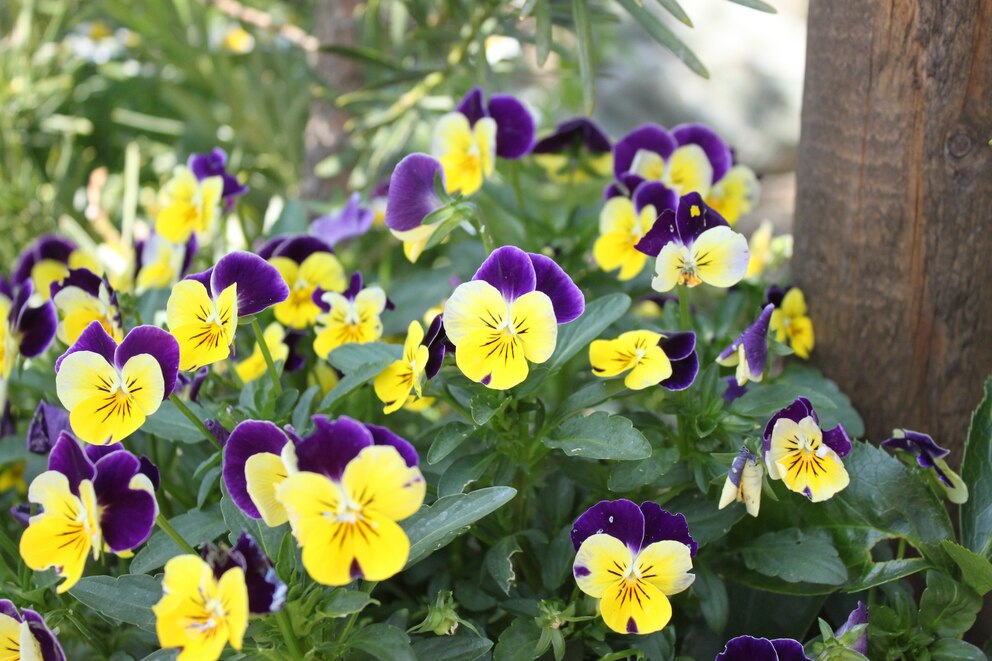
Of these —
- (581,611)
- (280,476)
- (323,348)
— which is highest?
(280,476)

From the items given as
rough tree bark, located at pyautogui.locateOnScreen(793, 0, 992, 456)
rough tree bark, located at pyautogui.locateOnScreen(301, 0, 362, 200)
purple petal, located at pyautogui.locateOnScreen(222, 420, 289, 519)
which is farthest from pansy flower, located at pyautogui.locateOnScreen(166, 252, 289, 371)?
rough tree bark, located at pyautogui.locateOnScreen(301, 0, 362, 200)

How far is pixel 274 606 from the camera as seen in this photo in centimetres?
78

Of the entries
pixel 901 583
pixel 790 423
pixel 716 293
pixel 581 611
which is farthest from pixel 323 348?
pixel 716 293

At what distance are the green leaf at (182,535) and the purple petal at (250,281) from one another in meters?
0.23

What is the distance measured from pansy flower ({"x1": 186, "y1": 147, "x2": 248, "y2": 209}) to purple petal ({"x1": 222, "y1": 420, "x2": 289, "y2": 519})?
0.67m

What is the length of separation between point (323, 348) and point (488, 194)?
1.65ft

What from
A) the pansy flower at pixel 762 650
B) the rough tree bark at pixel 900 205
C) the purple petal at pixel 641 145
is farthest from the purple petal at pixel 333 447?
the rough tree bark at pixel 900 205

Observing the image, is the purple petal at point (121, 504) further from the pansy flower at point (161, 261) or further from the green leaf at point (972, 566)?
the green leaf at point (972, 566)

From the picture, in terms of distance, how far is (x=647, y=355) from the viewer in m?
1.04

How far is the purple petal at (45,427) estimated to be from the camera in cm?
120

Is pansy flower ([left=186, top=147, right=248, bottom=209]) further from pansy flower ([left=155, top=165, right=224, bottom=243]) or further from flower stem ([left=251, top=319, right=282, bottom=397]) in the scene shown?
flower stem ([left=251, top=319, right=282, bottom=397])

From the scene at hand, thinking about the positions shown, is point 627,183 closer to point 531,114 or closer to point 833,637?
point 531,114

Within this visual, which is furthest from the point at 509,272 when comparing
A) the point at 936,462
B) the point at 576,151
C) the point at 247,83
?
the point at 247,83

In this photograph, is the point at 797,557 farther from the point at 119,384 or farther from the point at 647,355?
the point at 119,384
